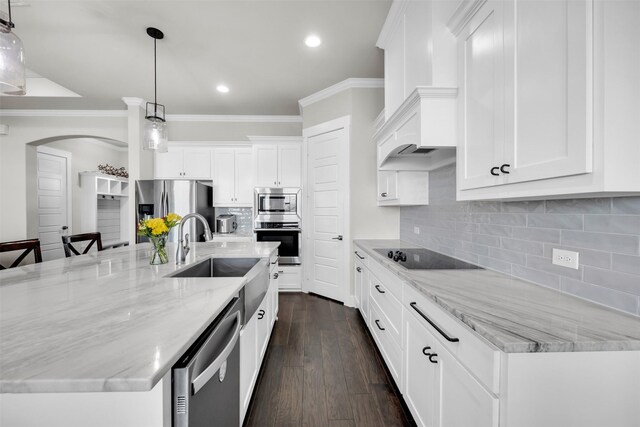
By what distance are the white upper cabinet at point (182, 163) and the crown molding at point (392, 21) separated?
324 cm

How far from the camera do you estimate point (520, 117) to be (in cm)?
105

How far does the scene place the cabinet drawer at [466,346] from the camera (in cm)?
83

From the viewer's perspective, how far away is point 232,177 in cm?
464

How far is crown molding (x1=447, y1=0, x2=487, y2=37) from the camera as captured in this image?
1317 millimetres

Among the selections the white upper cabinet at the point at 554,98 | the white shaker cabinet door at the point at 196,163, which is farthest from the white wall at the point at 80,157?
the white upper cabinet at the point at 554,98

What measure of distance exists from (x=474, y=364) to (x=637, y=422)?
0.44 m

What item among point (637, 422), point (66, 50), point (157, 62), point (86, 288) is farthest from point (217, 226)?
point (637, 422)

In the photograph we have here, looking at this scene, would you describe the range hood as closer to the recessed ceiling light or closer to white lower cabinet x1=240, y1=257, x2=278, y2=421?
the recessed ceiling light

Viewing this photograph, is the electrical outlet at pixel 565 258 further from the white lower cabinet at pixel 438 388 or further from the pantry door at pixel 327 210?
the pantry door at pixel 327 210

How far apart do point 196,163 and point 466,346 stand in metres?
4.64

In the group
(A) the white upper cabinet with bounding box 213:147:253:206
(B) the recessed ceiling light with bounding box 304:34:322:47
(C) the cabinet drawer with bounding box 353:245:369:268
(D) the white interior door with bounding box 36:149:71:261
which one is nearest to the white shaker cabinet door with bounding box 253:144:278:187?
(A) the white upper cabinet with bounding box 213:147:253:206

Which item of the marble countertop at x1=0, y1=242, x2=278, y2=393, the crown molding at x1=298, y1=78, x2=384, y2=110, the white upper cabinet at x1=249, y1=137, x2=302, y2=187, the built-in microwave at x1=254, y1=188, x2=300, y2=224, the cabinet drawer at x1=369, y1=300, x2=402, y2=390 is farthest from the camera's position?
the white upper cabinet at x1=249, y1=137, x2=302, y2=187

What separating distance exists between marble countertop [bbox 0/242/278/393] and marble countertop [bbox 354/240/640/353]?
2.88 feet

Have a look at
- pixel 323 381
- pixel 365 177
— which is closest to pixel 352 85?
pixel 365 177
